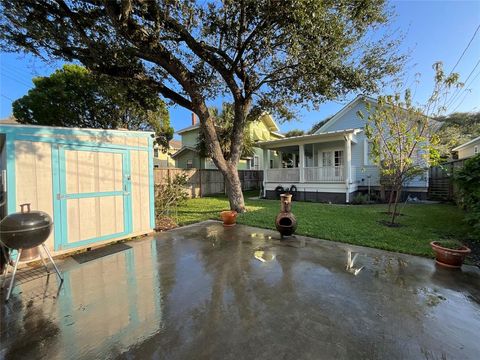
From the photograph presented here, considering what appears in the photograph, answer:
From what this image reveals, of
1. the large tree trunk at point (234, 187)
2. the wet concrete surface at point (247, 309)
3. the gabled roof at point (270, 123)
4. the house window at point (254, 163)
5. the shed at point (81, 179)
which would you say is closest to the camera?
the wet concrete surface at point (247, 309)

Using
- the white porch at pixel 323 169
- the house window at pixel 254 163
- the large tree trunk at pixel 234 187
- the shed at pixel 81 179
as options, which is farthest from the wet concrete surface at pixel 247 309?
the house window at pixel 254 163

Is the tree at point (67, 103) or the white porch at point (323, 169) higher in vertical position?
the tree at point (67, 103)

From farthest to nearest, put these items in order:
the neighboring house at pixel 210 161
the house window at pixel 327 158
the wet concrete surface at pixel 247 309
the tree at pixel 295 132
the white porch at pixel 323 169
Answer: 1. the tree at pixel 295 132
2. the neighboring house at pixel 210 161
3. the house window at pixel 327 158
4. the white porch at pixel 323 169
5. the wet concrete surface at pixel 247 309

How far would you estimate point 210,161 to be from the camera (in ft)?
62.5

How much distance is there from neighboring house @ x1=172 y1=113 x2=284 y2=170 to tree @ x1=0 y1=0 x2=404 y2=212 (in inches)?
421

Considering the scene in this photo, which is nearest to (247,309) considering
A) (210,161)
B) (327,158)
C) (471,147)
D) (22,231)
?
(22,231)

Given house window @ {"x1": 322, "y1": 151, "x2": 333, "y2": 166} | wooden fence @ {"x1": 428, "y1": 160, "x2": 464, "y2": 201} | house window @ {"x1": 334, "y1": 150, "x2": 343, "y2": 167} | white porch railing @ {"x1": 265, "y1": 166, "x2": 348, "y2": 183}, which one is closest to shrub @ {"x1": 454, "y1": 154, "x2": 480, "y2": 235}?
white porch railing @ {"x1": 265, "y1": 166, "x2": 348, "y2": 183}

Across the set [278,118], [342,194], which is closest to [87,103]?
[278,118]

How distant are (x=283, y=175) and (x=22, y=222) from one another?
11917 mm

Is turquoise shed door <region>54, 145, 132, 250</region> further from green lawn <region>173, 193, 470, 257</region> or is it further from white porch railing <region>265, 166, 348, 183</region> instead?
white porch railing <region>265, 166, 348, 183</region>

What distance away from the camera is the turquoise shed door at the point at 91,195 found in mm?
4484

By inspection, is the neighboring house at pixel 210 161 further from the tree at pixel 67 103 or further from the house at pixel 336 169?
the house at pixel 336 169

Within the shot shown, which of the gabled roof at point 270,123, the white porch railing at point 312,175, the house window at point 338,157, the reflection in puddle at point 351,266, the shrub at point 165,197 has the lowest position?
the reflection in puddle at point 351,266

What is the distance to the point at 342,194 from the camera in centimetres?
1152
